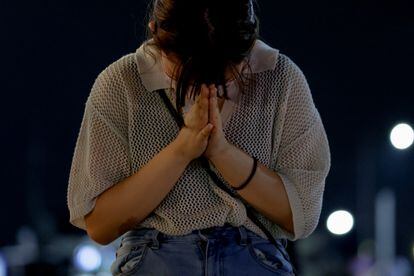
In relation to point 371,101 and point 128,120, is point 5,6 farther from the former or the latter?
point 128,120

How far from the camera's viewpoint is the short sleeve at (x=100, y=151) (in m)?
2.21

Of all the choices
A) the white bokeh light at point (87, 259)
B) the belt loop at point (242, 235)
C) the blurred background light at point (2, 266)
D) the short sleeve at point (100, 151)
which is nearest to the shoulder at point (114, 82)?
the short sleeve at point (100, 151)

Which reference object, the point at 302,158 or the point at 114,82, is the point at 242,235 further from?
the point at 114,82

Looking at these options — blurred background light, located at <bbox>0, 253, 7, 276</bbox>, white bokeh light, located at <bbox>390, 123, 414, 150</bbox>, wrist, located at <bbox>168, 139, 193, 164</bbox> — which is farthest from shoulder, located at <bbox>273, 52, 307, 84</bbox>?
blurred background light, located at <bbox>0, 253, 7, 276</bbox>

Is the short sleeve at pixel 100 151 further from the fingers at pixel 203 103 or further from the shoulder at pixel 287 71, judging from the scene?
the shoulder at pixel 287 71

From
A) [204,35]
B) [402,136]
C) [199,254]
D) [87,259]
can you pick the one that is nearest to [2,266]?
[87,259]

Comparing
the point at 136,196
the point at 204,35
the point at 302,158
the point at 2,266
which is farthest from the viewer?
the point at 2,266

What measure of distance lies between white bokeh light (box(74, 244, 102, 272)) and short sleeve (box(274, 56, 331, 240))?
10.7 m

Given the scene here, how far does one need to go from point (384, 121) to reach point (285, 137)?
19.0m

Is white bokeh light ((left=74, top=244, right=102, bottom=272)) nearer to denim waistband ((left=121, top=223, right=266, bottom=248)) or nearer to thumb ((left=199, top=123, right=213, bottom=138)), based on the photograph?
denim waistband ((left=121, top=223, right=266, bottom=248))

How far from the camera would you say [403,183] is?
14633 mm

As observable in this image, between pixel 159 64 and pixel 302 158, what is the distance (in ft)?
1.17

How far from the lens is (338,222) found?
11.7 meters

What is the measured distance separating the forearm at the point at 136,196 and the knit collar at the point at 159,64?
16 centimetres
